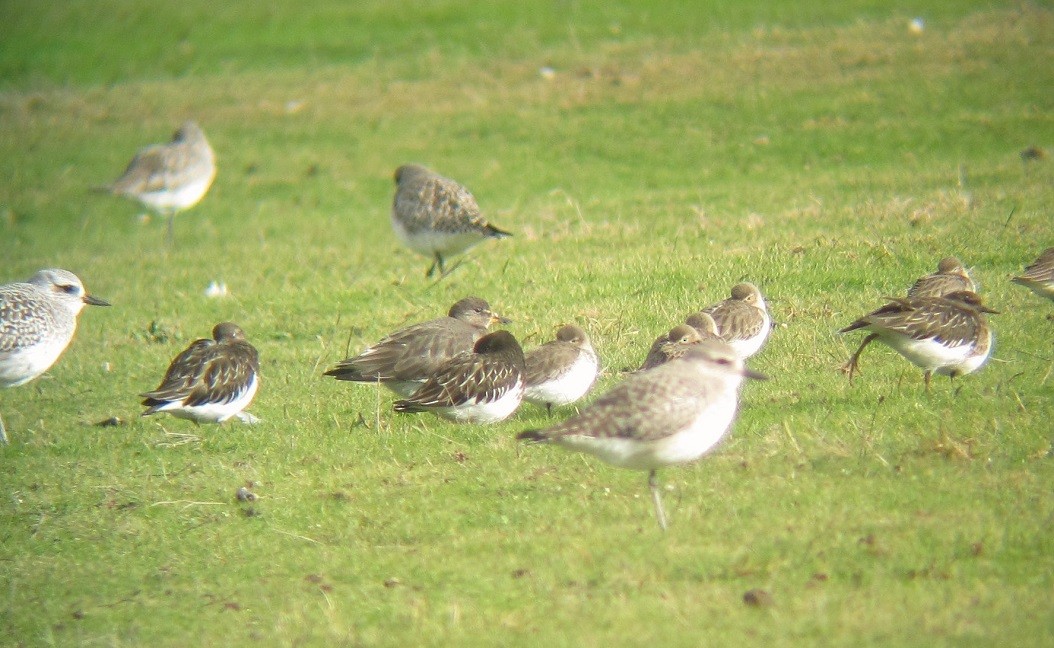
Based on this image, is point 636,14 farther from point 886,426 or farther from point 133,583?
point 133,583

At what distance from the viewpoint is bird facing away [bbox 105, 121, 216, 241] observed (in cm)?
2170

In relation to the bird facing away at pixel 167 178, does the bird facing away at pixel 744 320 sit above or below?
above

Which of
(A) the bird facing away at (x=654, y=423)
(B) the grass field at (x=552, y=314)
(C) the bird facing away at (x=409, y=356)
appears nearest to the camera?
(B) the grass field at (x=552, y=314)

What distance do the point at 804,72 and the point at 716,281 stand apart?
11.8 metres

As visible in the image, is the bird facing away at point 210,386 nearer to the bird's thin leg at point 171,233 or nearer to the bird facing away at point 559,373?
the bird facing away at point 559,373

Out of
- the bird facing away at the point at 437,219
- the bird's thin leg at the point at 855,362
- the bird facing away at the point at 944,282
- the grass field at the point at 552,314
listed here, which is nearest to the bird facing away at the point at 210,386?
the grass field at the point at 552,314

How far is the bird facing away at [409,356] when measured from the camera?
1095cm

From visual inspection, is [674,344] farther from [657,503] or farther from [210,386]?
[210,386]

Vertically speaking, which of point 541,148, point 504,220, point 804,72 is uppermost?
point 804,72

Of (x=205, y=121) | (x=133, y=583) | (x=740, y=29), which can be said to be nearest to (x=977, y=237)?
(x=133, y=583)

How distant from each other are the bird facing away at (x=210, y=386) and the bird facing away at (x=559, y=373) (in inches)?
99.1

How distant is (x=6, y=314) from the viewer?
477 inches

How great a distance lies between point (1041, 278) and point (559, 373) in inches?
171

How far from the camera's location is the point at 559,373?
10.0 m
